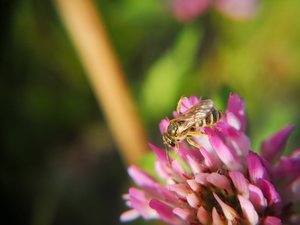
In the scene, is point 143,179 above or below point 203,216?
above

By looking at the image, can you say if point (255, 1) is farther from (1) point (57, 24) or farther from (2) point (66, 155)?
(2) point (66, 155)

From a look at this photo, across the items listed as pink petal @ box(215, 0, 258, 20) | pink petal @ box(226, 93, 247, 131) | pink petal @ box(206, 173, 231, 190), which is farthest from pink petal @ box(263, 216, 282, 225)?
pink petal @ box(215, 0, 258, 20)

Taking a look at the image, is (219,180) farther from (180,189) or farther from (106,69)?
(106,69)

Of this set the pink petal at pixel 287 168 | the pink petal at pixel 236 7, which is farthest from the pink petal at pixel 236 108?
the pink petal at pixel 236 7

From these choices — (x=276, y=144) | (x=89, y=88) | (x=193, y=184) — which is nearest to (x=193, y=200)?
(x=193, y=184)

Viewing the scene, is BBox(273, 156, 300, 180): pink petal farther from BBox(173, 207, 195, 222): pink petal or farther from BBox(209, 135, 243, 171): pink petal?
BBox(173, 207, 195, 222): pink petal

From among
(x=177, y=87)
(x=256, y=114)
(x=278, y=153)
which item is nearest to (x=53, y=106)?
(x=177, y=87)

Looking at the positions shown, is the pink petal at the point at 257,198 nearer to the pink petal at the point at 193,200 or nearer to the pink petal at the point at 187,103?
the pink petal at the point at 193,200
